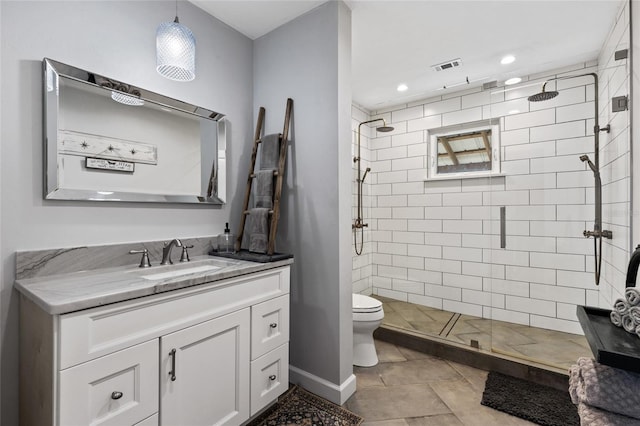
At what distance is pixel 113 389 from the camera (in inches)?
41.4

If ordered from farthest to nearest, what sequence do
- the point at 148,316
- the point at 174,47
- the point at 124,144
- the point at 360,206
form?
the point at 360,206, the point at 124,144, the point at 174,47, the point at 148,316

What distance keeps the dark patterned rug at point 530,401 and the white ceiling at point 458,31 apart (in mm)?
2360

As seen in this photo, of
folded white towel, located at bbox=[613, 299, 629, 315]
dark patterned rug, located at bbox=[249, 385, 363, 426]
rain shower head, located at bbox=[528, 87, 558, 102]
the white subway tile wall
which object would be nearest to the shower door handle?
the white subway tile wall

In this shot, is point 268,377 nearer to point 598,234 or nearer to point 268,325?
point 268,325

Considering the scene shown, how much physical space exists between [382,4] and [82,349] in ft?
7.48

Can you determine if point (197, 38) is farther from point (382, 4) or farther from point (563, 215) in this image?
point (563, 215)

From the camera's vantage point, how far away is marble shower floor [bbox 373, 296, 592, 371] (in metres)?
2.11

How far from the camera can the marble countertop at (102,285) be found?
0.98 metres

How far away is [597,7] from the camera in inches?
73.1

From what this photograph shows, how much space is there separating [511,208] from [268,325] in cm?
223

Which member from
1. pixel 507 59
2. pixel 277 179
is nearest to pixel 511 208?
pixel 507 59

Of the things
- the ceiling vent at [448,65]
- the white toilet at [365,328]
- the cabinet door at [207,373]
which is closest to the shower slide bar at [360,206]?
the ceiling vent at [448,65]

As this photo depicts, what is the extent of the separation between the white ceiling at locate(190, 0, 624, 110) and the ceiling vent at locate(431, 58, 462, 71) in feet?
0.14

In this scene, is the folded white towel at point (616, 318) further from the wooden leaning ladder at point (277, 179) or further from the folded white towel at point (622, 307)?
the wooden leaning ladder at point (277, 179)
